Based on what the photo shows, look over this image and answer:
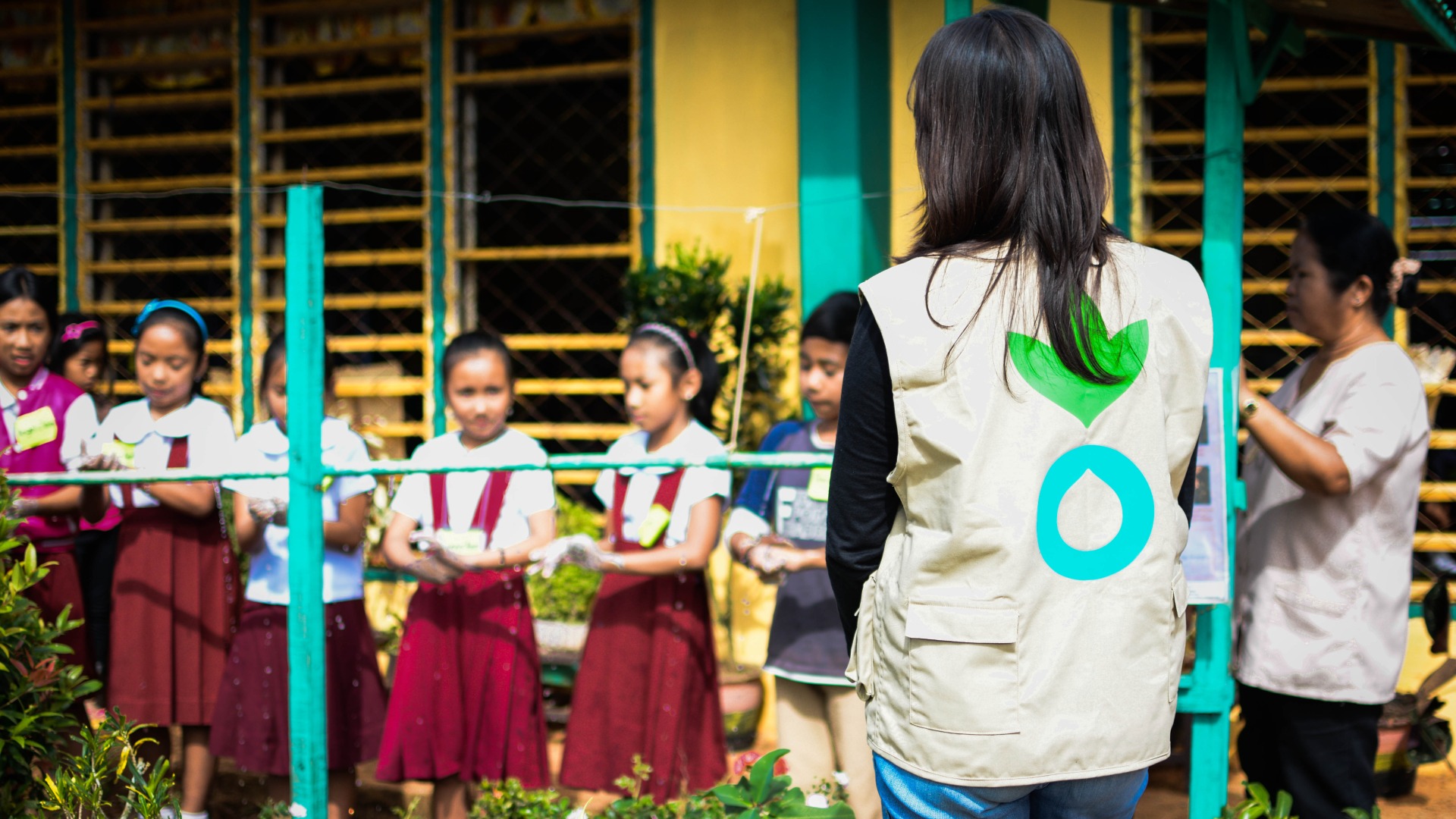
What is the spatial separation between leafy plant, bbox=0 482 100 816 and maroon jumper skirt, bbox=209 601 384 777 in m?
0.52

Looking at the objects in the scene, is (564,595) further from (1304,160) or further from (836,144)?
(1304,160)

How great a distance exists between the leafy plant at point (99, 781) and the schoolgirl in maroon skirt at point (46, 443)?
101 cm

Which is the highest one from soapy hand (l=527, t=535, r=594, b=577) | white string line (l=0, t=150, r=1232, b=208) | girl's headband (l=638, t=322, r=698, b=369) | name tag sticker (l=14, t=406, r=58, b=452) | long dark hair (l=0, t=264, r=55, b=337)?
white string line (l=0, t=150, r=1232, b=208)

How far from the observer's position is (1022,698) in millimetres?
1316

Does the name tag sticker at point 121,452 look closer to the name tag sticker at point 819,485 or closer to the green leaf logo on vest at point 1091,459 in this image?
the name tag sticker at point 819,485

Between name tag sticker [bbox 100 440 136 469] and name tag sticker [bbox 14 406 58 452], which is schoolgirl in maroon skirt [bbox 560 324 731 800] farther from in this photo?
name tag sticker [bbox 14 406 58 452]

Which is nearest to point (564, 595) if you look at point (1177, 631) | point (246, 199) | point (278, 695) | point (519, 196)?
point (519, 196)

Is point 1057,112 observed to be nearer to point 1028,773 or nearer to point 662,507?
point 1028,773

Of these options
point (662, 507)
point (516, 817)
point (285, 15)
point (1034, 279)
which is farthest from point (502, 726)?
point (285, 15)

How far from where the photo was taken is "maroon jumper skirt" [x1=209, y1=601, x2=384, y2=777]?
9.85ft

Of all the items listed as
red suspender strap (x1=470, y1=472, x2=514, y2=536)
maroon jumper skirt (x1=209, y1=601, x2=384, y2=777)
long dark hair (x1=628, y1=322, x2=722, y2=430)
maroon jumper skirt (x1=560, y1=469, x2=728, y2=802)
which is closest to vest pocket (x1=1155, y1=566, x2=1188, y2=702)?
maroon jumper skirt (x1=560, y1=469, x2=728, y2=802)

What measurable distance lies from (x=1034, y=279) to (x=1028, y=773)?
1.82 ft

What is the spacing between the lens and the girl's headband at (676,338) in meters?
3.14

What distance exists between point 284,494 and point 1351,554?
251cm
